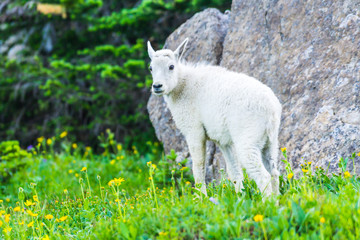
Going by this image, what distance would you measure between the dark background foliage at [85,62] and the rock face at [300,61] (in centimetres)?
271

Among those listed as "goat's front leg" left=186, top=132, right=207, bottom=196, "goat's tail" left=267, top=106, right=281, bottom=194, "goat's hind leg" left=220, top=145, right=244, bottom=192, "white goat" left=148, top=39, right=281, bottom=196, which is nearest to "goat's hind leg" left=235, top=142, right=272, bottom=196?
"white goat" left=148, top=39, right=281, bottom=196

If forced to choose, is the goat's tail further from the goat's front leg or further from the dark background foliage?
the dark background foliage

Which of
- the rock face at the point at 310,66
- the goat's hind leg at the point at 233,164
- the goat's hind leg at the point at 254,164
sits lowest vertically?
the goat's hind leg at the point at 233,164

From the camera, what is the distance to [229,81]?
233 inches

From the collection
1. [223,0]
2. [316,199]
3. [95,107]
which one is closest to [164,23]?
[223,0]

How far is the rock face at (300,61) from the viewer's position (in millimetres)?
6180

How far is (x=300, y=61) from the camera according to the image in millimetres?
7051

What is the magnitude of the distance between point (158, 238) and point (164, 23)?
8.94 m

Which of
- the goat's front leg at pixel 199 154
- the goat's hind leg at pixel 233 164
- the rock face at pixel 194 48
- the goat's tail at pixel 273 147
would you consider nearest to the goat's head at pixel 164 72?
the goat's front leg at pixel 199 154

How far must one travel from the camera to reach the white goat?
17.6 ft

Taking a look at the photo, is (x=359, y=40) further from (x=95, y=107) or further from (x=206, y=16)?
(x=95, y=107)

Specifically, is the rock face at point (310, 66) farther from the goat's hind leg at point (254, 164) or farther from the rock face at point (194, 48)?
the goat's hind leg at point (254, 164)

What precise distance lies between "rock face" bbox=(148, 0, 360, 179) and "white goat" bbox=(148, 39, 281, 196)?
3.30ft

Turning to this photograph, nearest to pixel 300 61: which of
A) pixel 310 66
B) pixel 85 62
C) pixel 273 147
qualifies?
pixel 310 66
